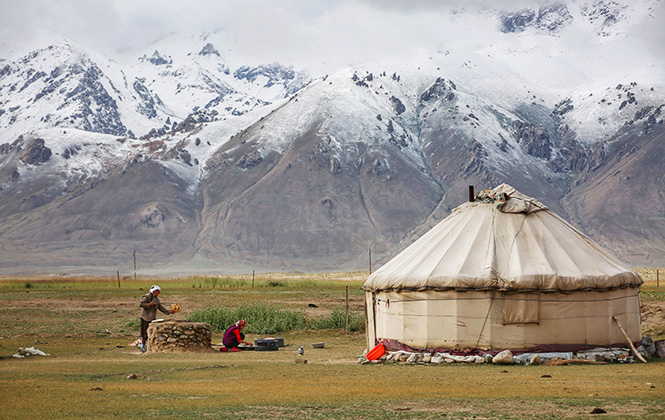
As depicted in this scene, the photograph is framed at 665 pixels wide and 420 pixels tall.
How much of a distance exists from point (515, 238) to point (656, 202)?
145688 millimetres

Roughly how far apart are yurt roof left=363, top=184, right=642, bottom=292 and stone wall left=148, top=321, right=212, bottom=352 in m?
4.15

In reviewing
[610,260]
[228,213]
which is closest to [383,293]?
[610,260]

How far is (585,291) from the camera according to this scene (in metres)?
20.7

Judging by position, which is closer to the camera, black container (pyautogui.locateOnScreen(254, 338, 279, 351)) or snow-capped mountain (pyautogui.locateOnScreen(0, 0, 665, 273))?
black container (pyautogui.locateOnScreen(254, 338, 279, 351))

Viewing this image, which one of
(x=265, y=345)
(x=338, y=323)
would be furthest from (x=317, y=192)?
(x=265, y=345)

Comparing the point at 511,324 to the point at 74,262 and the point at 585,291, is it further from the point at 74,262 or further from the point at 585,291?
the point at 74,262

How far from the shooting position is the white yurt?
20.5 m

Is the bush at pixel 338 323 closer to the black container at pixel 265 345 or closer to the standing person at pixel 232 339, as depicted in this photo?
the black container at pixel 265 345

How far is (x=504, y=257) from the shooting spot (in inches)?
842

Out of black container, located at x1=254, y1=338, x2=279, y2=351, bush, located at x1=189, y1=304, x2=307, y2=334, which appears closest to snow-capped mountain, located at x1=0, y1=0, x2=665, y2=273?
bush, located at x1=189, y1=304, x2=307, y2=334

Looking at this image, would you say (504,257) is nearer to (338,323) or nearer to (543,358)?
(543,358)

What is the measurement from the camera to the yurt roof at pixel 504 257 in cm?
2061

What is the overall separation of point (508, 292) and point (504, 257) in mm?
1067

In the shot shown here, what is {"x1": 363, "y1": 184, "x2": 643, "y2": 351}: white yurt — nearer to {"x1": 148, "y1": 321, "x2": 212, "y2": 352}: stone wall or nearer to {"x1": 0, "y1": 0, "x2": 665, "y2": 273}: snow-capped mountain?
{"x1": 148, "y1": 321, "x2": 212, "y2": 352}: stone wall
